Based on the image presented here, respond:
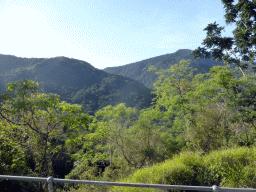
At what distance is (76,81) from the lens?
2783 inches

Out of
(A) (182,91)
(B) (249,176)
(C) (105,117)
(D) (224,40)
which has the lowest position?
(B) (249,176)

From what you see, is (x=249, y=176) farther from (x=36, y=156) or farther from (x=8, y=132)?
(x=8, y=132)

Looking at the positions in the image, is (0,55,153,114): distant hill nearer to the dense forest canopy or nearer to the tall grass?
the dense forest canopy

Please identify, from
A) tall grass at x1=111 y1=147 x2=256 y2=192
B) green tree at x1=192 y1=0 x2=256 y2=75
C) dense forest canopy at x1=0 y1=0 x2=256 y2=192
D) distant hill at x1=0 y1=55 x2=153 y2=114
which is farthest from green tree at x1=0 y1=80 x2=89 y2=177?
distant hill at x1=0 y1=55 x2=153 y2=114

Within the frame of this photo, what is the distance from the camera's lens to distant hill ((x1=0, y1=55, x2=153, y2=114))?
54.3 m

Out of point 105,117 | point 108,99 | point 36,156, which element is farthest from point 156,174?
point 108,99

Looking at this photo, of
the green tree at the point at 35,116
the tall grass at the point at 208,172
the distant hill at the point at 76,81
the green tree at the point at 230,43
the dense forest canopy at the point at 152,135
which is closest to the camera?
the tall grass at the point at 208,172

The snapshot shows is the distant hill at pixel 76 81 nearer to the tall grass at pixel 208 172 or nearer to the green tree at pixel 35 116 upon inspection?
the green tree at pixel 35 116

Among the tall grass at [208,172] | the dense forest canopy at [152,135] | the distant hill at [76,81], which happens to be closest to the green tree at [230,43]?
the dense forest canopy at [152,135]

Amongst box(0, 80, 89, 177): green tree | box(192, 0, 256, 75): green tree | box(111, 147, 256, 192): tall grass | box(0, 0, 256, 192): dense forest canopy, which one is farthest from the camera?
box(192, 0, 256, 75): green tree

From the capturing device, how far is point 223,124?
769cm

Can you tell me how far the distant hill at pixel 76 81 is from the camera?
178 feet

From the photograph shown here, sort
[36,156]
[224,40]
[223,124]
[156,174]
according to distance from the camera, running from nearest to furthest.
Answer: [156,174], [36,156], [223,124], [224,40]

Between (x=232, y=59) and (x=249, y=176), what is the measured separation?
40.3 feet
